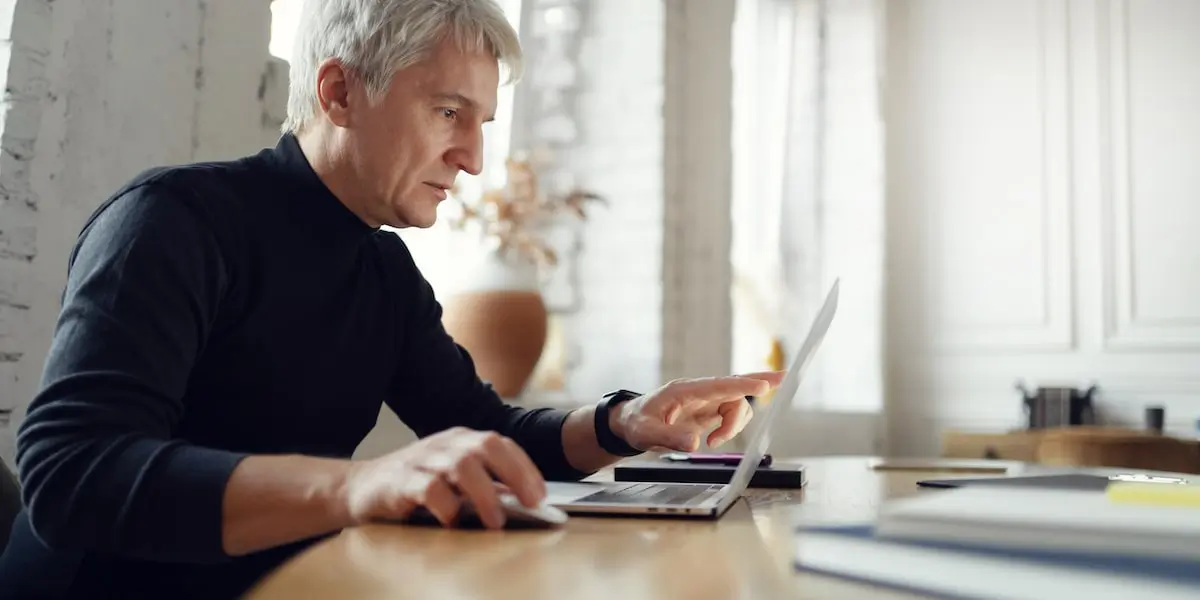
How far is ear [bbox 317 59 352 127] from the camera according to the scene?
1.29 m

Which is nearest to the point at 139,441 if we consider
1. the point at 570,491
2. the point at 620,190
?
the point at 570,491

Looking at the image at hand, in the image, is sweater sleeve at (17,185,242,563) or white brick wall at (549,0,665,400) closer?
sweater sleeve at (17,185,242,563)

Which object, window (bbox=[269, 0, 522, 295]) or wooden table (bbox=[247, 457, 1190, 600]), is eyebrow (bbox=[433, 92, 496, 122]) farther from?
window (bbox=[269, 0, 522, 295])

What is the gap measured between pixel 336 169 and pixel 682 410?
19.9 inches

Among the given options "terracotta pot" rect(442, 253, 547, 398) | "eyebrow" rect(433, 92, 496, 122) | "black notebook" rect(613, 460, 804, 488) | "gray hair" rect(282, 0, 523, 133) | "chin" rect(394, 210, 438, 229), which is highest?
"gray hair" rect(282, 0, 523, 133)

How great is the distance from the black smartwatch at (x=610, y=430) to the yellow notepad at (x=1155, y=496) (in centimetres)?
72

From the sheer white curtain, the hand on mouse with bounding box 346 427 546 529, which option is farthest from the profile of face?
the sheer white curtain

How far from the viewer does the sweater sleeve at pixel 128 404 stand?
0.77 metres

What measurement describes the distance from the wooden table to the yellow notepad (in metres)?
0.16

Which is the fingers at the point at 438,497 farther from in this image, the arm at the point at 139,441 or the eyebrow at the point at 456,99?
the eyebrow at the point at 456,99

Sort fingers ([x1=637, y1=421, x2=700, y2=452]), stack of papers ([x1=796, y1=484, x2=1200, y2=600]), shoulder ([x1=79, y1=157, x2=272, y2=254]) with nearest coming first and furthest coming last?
stack of papers ([x1=796, y1=484, x2=1200, y2=600]) → shoulder ([x1=79, y1=157, x2=272, y2=254]) → fingers ([x1=637, y1=421, x2=700, y2=452])

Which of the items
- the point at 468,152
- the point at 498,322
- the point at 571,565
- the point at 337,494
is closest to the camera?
the point at 571,565

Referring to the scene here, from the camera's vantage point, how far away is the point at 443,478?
2.35ft

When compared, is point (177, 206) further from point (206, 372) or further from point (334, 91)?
point (334, 91)
